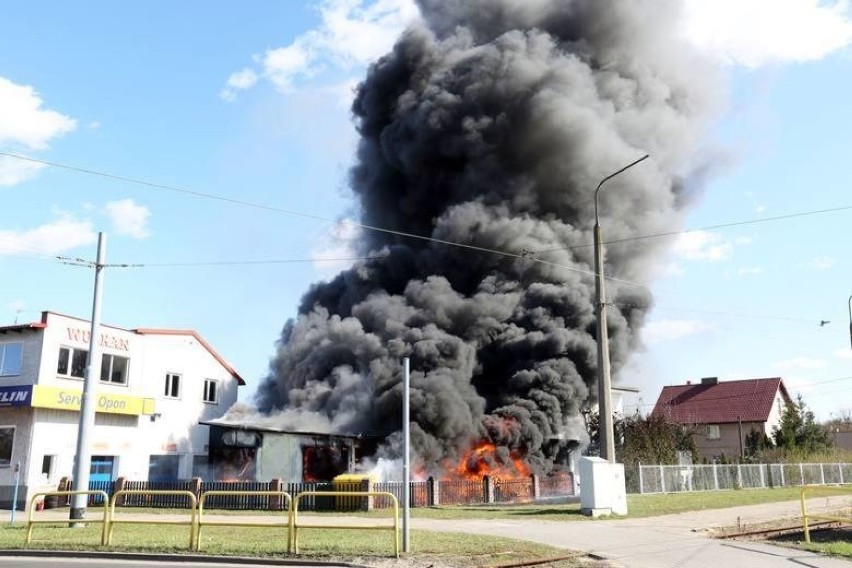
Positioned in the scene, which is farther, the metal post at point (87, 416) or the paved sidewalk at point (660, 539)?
the metal post at point (87, 416)

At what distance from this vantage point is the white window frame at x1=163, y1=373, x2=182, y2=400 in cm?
3462

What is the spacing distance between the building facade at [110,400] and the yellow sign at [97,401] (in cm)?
4

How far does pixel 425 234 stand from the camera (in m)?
44.3

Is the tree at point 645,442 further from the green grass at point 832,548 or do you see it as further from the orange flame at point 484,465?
the green grass at point 832,548

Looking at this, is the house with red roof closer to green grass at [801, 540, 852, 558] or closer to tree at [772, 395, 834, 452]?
tree at [772, 395, 834, 452]

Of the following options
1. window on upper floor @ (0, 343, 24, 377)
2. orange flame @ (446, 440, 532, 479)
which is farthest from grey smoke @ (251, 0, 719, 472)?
window on upper floor @ (0, 343, 24, 377)

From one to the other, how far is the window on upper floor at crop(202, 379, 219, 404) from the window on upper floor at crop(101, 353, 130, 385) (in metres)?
5.35

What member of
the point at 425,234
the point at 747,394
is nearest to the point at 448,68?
the point at 425,234

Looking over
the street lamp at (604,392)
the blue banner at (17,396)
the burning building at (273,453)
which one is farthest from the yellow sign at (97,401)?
the street lamp at (604,392)

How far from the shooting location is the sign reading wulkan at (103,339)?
29.4m

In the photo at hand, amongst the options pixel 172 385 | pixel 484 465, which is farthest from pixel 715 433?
pixel 172 385

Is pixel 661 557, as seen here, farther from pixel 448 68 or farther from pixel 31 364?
pixel 448 68

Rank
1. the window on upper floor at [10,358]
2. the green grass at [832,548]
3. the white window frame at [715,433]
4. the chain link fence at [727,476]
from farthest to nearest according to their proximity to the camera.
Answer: the white window frame at [715,433] → the chain link fence at [727,476] → the window on upper floor at [10,358] → the green grass at [832,548]

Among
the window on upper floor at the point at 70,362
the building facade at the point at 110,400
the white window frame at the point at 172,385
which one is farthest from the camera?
the white window frame at the point at 172,385
